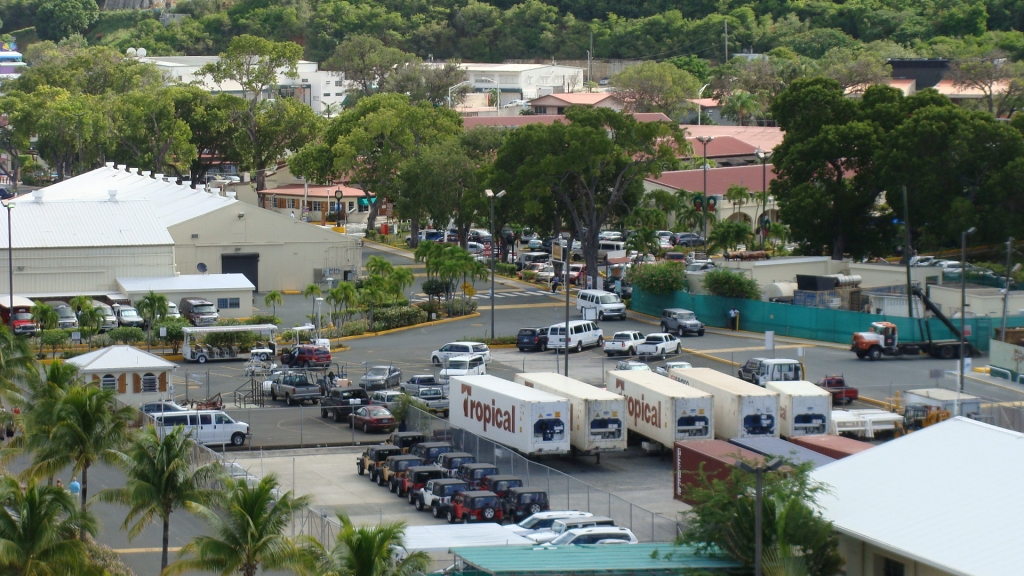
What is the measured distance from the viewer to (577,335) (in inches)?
2263

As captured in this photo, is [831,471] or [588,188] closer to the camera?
[831,471]

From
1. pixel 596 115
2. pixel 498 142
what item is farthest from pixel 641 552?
pixel 498 142

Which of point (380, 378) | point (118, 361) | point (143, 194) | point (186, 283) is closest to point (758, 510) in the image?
point (380, 378)

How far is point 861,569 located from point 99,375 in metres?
26.7

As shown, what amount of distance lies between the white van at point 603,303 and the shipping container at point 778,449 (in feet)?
87.4

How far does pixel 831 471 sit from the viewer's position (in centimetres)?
2984

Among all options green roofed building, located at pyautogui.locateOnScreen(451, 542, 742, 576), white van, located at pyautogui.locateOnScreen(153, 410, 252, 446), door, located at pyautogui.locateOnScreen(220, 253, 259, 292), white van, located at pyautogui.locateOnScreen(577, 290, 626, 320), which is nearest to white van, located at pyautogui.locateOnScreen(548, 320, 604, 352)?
white van, located at pyautogui.locateOnScreen(577, 290, 626, 320)

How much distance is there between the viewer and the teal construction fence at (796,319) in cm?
5619

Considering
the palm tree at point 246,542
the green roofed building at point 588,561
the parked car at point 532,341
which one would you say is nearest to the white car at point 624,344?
the parked car at point 532,341

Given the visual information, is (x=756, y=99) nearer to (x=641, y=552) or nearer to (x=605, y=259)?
(x=605, y=259)

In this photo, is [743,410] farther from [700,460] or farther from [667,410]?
[700,460]

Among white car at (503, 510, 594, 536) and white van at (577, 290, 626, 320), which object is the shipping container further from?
white van at (577, 290, 626, 320)

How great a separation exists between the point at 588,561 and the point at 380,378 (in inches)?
903

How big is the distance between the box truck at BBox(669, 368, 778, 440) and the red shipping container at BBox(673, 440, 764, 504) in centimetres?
384
